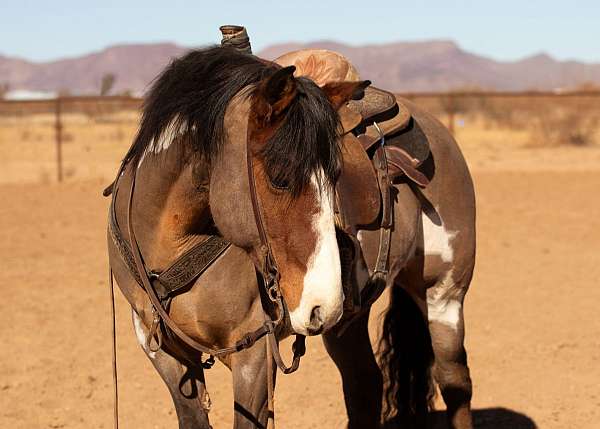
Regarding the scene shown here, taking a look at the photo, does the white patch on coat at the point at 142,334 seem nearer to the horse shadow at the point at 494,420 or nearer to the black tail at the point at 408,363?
the black tail at the point at 408,363

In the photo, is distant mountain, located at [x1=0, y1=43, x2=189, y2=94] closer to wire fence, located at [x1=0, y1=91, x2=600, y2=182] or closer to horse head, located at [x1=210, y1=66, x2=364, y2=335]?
wire fence, located at [x1=0, y1=91, x2=600, y2=182]

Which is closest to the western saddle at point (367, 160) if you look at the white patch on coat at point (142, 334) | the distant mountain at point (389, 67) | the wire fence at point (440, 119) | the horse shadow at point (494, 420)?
the white patch on coat at point (142, 334)

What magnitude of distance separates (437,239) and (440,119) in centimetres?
2431

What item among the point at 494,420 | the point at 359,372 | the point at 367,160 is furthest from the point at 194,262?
the point at 494,420

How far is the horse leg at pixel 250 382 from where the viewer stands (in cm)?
287

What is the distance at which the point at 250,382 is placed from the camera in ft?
9.45

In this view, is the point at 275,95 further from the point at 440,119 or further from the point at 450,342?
the point at 440,119

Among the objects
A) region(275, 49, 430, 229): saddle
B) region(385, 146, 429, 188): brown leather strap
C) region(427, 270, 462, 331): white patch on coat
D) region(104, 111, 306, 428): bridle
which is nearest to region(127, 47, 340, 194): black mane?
region(104, 111, 306, 428): bridle

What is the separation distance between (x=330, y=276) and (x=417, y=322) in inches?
76.2

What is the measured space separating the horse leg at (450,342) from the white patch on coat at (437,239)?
0.14 meters

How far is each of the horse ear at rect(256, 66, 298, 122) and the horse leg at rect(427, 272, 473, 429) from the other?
1.75 meters

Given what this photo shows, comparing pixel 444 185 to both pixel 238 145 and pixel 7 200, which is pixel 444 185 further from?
pixel 7 200

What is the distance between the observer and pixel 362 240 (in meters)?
3.40

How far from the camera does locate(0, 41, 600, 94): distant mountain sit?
439 feet
